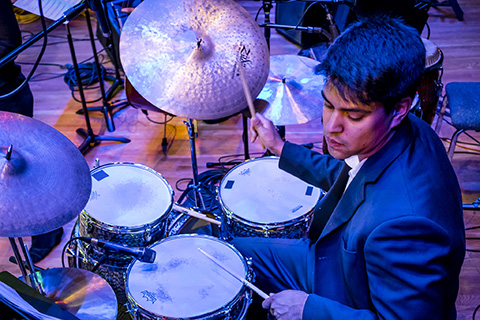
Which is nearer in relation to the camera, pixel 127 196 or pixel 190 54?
pixel 190 54

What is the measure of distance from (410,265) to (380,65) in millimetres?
507

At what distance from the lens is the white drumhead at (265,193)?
192cm

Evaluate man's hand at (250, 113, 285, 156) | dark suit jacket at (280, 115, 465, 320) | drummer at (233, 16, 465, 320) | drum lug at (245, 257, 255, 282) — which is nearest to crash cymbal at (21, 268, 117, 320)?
drum lug at (245, 257, 255, 282)

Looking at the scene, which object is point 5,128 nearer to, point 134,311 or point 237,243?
point 134,311

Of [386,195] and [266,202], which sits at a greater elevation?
[386,195]

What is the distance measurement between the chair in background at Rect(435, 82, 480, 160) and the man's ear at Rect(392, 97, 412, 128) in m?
1.32

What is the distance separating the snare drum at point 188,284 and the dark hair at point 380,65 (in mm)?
731

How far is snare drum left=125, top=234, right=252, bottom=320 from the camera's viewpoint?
149cm

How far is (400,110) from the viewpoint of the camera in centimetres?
129

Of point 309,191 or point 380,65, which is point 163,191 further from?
point 380,65

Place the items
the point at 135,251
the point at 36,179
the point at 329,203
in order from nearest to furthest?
1. the point at 36,179
2. the point at 135,251
3. the point at 329,203

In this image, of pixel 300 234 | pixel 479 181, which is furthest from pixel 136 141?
pixel 479 181

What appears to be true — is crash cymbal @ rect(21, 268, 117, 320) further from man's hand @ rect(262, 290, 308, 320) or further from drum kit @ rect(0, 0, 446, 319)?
man's hand @ rect(262, 290, 308, 320)

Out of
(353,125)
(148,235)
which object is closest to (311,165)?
(353,125)
